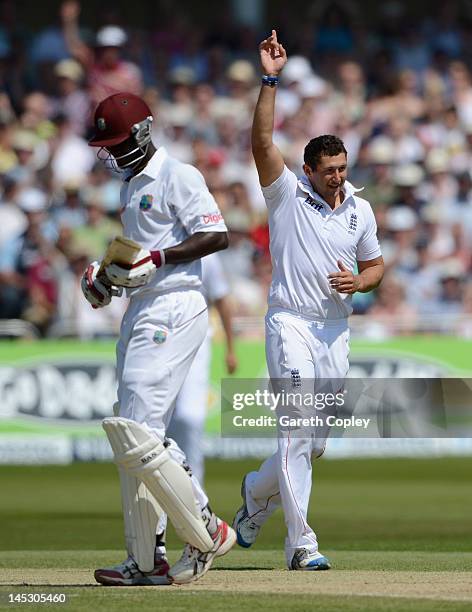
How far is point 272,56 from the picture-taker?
8.23m

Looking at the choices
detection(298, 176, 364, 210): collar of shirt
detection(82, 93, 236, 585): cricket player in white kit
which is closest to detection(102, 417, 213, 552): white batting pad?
detection(82, 93, 236, 585): cricket player in white kit

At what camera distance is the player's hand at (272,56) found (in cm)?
815

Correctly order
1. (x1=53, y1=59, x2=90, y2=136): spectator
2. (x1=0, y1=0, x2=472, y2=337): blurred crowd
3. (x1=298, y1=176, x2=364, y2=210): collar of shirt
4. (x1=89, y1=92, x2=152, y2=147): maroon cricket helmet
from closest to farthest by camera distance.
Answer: (x1=89, y1=92, x2=152, y2=147): maroon cricket helmet, (x1=298, y1=176, x2=364, y2=210): collar of shirt, (x1=0, y1=0, x2=472, y2=337): blurred crowd, (x1=53, y1=59, x2=90, y2=136): spectator

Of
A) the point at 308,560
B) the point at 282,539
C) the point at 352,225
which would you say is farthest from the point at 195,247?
the point at 282,539

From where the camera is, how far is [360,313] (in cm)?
1839

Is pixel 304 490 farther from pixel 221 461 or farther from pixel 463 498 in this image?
pixel 221 461

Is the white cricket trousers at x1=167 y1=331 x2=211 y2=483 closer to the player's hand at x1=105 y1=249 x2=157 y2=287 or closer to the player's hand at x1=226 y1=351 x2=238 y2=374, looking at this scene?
the player's hand at x1=226 y1=351 x2=238 y2=374

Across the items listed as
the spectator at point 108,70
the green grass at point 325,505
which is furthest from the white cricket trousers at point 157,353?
the spectator at point 108,70

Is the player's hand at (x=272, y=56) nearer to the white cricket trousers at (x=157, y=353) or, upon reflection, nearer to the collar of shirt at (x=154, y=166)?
the collar of shirt at (x=154, y=166)

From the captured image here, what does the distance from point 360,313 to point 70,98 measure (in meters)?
5.06

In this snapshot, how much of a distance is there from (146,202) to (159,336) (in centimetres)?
69

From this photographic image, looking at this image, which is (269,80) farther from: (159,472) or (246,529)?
(246,529)

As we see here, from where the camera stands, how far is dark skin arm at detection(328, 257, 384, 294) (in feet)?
27.3

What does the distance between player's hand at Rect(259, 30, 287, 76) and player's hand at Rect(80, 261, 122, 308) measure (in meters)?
1.45
